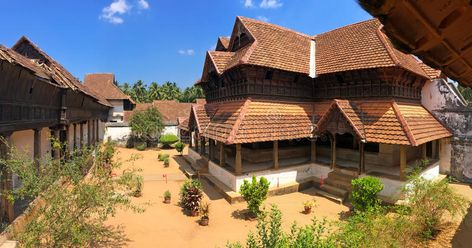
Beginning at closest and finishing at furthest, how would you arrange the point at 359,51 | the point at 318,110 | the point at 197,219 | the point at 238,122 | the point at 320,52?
the point at 197,219, the point at 238,122, the point at 359,51, the point at 318,110, the point at 320,52

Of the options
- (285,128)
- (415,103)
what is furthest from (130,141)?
(415,103)

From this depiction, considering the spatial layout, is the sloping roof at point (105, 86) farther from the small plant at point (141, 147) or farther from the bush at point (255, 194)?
the bush at point (255, 194)

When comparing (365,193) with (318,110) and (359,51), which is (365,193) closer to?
(318,110)

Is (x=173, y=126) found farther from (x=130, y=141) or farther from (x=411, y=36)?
(x=411, y=36)

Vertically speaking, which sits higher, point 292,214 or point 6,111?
point 6,111

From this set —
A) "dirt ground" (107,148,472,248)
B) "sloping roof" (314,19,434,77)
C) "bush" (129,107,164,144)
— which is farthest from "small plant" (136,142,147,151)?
"sloping roof" (314,19,434,77)

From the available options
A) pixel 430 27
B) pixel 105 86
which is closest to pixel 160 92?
pixel 105 86

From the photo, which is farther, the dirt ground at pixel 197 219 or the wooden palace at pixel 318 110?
the wooden palace at pixel 318 110

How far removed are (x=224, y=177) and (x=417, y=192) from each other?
26.6 ft

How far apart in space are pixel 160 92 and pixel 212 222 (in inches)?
2223

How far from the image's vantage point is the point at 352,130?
39.9ft

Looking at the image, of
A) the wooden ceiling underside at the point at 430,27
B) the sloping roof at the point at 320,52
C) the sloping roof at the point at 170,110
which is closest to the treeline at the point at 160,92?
the sloping roof at the point at 170,110

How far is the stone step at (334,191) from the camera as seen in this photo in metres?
12.4

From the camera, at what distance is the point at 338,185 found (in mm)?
13016
